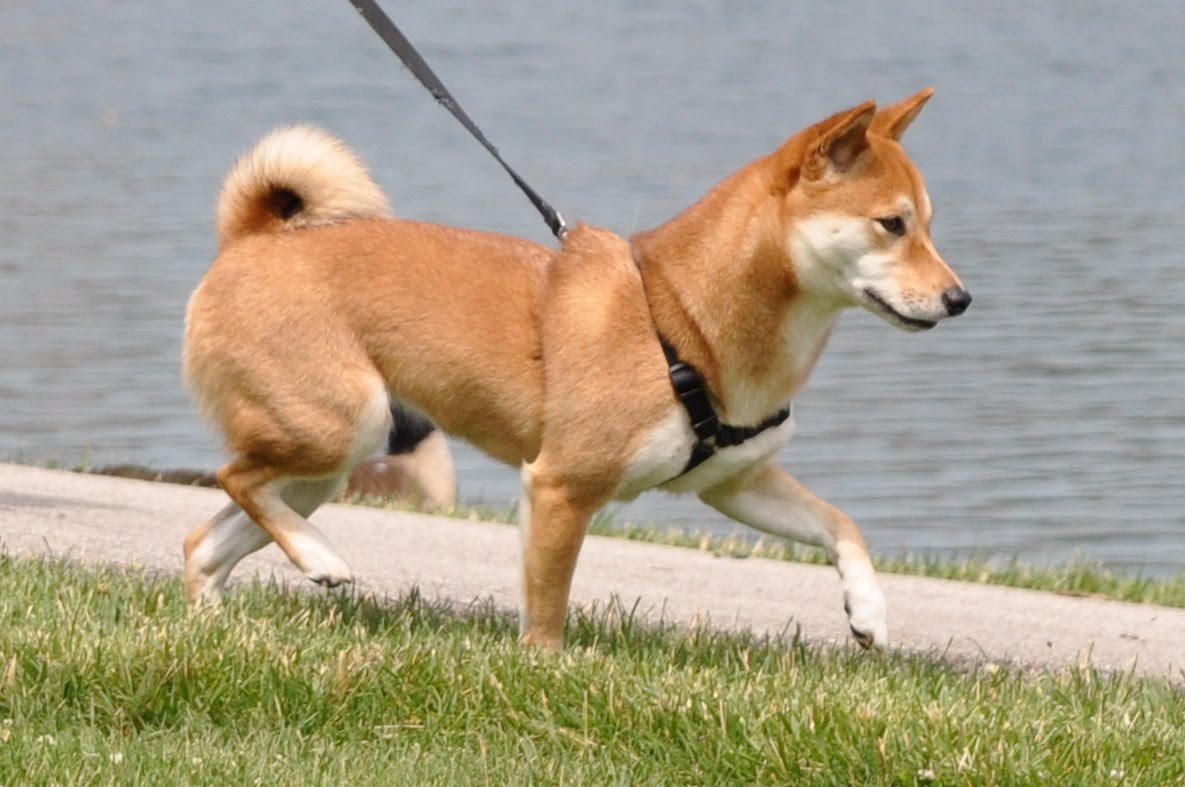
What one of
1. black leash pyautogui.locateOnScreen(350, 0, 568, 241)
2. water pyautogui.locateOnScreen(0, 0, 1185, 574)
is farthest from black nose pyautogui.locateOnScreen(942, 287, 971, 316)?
water pyautogui.locateOnScreen(0, 0, 1185, 574)

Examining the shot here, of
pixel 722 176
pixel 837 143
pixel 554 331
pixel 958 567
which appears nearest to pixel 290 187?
pixel 554 331

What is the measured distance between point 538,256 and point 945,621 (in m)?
1.99

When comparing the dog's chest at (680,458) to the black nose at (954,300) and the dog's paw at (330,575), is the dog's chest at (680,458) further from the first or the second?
the dog's paw at (330,575)

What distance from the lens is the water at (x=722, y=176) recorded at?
1162 cm

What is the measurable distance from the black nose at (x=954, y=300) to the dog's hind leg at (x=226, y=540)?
1881 millimetres

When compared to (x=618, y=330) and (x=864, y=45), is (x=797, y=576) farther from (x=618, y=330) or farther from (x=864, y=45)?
(x=864, y=45)

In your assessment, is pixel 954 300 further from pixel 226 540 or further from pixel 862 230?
pixel 226 540

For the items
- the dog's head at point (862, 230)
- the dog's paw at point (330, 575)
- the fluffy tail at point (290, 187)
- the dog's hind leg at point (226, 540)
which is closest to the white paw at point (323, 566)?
the dog's paw at point (330, 575)

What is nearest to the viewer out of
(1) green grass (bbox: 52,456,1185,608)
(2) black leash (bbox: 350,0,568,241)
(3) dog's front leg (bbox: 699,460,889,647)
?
(3) dog's front leg (bbox: 699,460,889,647)

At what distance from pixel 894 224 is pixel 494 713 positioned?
67.4 inches

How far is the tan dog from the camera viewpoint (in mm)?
5719

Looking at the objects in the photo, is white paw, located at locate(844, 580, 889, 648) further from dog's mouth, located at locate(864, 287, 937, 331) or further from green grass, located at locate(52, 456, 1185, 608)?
green grass, located at locate(52, 456, 1185, 608)

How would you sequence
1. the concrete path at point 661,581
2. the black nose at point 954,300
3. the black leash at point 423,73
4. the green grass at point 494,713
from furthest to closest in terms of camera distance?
1. the concrete path at point 661,581
2. the black leash at point 423,73
3. the black nose at point 954,300
4. the green grass at point 494,713

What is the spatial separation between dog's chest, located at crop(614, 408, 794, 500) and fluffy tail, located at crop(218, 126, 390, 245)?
4.22 ft
